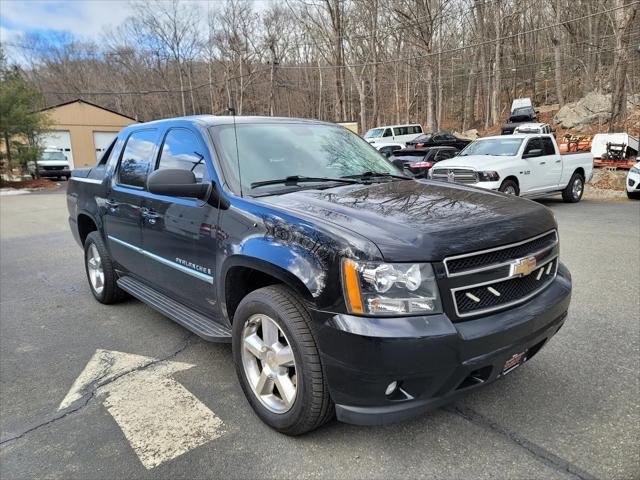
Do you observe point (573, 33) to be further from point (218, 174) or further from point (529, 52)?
point (218, 174)

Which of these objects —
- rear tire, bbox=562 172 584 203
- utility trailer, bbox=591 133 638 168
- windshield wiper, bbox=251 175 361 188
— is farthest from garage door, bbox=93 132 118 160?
windshield wiper, bbox=251 175 361 188

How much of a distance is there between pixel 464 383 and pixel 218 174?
195 centimetres

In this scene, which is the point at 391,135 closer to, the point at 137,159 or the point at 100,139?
the point at 100,139

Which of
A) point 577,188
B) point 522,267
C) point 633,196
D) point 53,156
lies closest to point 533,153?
point 577,188

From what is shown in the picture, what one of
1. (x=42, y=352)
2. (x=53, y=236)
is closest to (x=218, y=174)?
(x=42, y=352)

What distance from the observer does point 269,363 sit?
2604mm

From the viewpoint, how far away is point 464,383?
7.30ft

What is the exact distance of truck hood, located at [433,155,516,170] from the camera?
10133 mm

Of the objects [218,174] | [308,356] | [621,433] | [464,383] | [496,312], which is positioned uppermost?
[218,174]

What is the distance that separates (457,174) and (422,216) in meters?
8.42

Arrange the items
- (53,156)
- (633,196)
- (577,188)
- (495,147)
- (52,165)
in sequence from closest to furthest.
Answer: (495,147) → (577,188) → (633,196) → (52,165) → (53,156)

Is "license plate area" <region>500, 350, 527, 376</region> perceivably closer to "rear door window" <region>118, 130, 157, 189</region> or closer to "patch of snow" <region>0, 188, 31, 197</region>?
"rear door window" <region>118, 130, 157, 189</region>

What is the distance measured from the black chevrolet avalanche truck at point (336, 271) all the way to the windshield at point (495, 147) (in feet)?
27.4

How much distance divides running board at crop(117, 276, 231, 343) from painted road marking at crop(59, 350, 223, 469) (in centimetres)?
43
